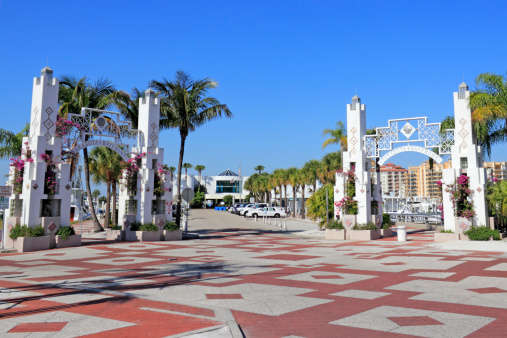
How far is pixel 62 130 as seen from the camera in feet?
66.5

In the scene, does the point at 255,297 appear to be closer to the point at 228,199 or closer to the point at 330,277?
the point at 330,277

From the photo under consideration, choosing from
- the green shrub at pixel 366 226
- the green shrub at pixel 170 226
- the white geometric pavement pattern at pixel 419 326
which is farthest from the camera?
the green shrub at pixel 366 226

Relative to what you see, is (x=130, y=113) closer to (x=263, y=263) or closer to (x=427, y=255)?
(x=263, y=263)

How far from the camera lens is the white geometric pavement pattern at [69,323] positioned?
19.0 ft

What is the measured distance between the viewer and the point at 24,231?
59.2 feet

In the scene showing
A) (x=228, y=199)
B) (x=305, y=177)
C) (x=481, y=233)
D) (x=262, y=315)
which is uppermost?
(x=305, y=177)

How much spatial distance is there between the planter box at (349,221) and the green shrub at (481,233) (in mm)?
5728

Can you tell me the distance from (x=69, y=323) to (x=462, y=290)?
7391 mm

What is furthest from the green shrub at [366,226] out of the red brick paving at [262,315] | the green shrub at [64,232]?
the green shrub at [64,232]

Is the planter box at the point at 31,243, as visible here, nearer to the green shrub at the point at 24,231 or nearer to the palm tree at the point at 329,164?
the green shrub at the point at 24,231

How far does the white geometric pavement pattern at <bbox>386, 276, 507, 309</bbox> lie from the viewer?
25.6 ft

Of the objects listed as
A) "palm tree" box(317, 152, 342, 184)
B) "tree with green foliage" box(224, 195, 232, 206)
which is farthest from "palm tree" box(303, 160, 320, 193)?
"tree with green foliage" box(224, 195, 232, 206)

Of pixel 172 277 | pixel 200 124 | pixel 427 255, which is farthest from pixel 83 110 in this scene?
pixel 427 255

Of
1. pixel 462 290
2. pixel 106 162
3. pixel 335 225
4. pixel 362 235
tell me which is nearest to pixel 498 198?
pixel 362 235
